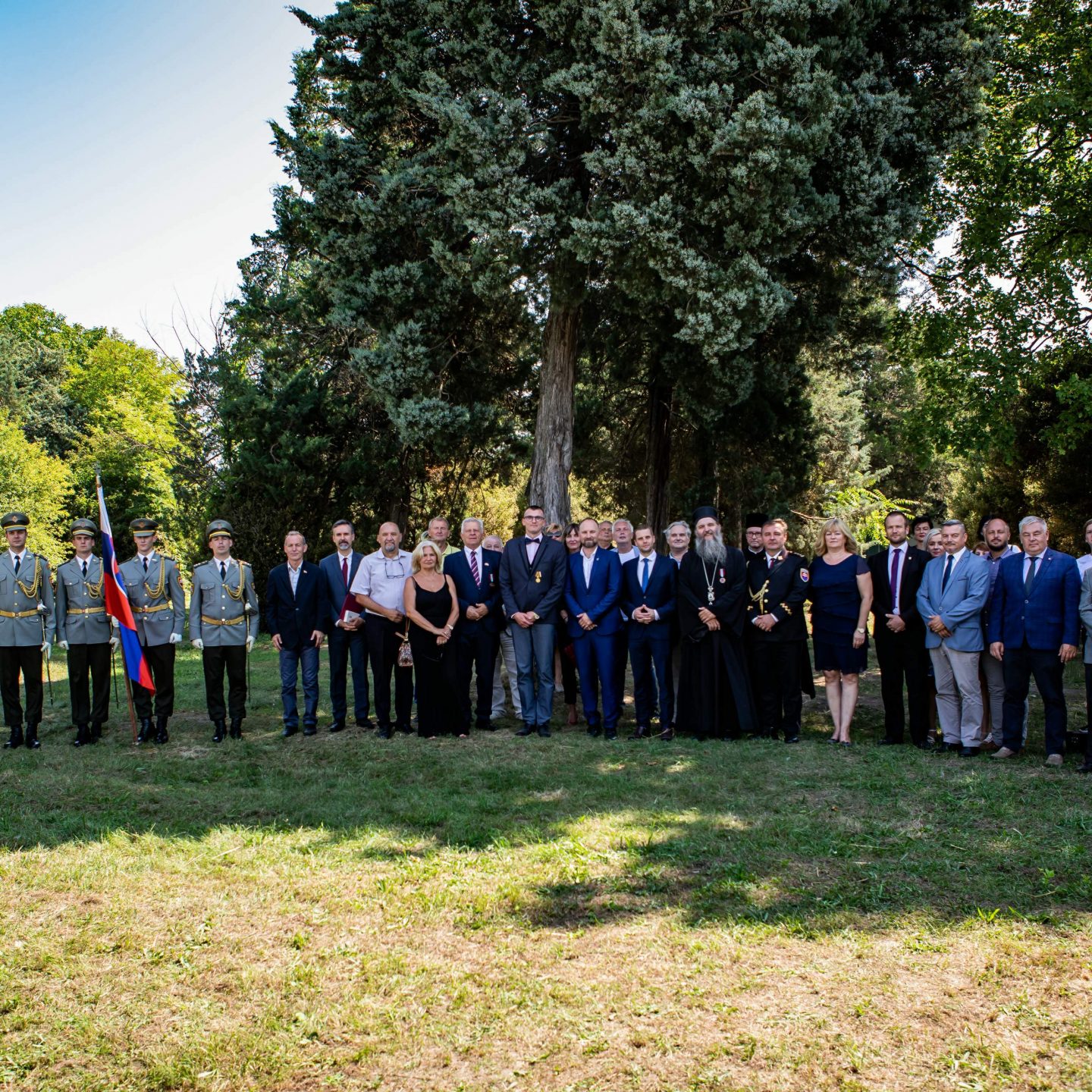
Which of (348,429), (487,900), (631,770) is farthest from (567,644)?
(348,429)

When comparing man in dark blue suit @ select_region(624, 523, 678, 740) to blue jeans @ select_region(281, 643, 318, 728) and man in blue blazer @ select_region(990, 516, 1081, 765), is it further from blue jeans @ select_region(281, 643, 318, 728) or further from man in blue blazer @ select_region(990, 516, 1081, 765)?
blue jeans @ select_region(281, 643, 318, 728)

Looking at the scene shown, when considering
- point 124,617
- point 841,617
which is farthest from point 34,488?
point 841,617

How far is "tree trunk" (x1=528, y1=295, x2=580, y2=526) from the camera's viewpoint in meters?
14.0

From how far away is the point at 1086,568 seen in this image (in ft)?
23.7

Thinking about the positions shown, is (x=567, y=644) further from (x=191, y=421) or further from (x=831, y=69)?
(x=191, y=421)

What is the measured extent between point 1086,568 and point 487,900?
561 centimetres

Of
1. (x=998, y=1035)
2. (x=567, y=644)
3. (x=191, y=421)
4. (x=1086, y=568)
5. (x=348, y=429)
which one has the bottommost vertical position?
(x=998, y=1035)

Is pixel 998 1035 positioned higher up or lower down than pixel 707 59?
lower down

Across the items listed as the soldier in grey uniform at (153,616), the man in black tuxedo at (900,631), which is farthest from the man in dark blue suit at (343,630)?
the man in black tuxedo at (900,631)

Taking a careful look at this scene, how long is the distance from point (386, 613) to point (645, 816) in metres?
3.83

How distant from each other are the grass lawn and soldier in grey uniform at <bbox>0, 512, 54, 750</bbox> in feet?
5.48

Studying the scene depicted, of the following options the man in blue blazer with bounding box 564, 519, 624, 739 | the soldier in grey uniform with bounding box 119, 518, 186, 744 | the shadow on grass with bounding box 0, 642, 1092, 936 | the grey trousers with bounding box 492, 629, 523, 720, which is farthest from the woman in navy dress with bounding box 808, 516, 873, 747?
the soldier in grey uniform with bounding box 119, 518, 186, 744

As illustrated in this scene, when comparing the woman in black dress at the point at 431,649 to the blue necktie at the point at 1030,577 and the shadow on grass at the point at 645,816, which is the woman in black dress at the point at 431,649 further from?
the blue necktie at the point at 1030,577

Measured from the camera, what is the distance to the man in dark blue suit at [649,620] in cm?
850
